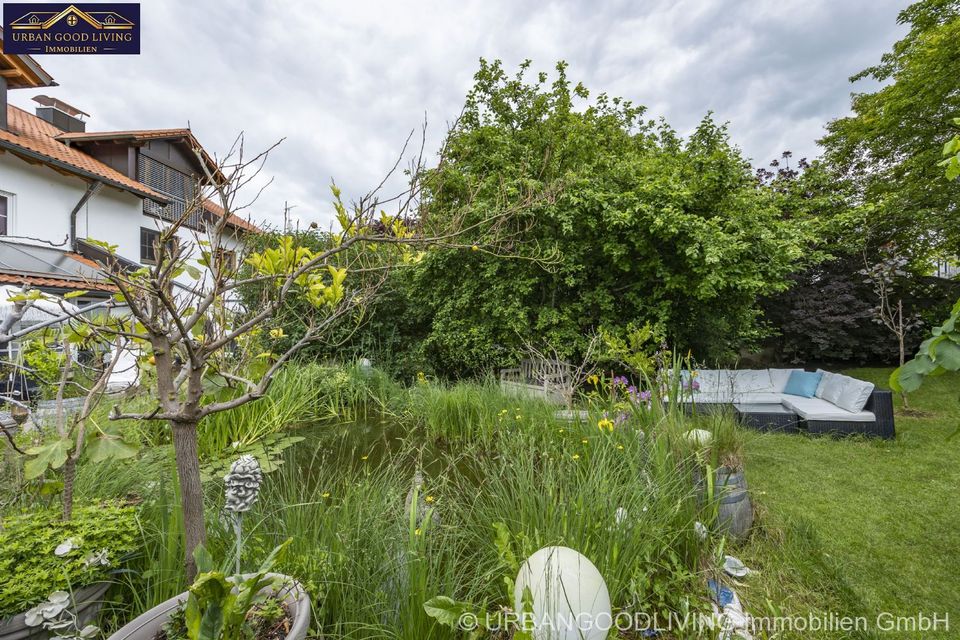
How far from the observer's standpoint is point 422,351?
7.38 metres

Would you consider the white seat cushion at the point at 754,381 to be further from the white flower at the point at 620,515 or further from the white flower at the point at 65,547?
the white flower at the point at 65,547

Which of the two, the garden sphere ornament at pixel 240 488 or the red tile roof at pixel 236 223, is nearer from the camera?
the garden sphere ornament at pixel 240 488

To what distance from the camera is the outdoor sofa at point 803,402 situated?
4.29 metres

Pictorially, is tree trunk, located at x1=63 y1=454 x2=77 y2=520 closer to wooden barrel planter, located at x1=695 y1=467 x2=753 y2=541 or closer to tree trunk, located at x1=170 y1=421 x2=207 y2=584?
tree trunk, located at x1=170 y1=421 x2=207 y2=584

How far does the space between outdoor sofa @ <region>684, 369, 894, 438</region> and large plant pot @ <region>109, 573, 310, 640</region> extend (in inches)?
116

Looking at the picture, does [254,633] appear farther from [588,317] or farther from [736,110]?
[736,110]

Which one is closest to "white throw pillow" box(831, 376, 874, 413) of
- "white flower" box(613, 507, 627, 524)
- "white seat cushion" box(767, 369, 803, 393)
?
"white seat cushion" box(767, 369, 803, 393)

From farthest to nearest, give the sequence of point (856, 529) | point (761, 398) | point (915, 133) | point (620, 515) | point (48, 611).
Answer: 1. point (915, 133)
2. point (761, 398)
3. point (856, 529)
4. point (620, 515)
5. point (48, 611)

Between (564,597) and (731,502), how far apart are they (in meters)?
1.55

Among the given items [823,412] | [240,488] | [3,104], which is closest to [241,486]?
[240,488]

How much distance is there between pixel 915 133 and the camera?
7688 millimetres

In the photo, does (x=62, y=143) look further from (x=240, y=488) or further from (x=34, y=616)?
(x=240, y=488)

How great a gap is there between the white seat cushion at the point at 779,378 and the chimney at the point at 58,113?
16907mm
